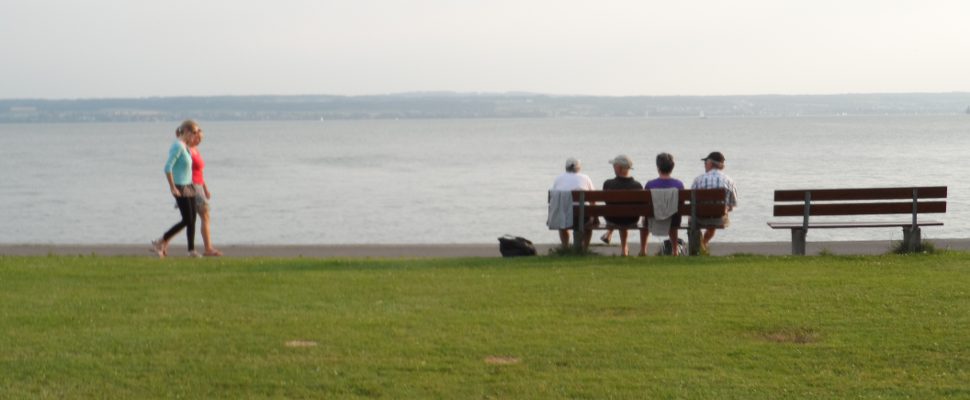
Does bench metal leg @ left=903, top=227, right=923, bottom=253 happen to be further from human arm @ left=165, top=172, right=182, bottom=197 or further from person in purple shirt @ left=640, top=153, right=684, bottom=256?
human arm @ left=165, top=172, right=182, bottom=197

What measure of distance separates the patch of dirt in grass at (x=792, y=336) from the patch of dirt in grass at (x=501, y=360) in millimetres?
1644

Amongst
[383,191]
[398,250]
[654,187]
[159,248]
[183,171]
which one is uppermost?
[183,171]

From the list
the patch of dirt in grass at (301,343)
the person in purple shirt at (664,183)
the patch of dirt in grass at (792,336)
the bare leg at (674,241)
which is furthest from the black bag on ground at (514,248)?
the patch of dirt in grass at (301,343)

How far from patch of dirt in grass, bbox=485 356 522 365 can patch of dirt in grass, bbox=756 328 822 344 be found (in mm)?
1644

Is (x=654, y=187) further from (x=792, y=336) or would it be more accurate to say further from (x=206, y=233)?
(x=792, y=336)

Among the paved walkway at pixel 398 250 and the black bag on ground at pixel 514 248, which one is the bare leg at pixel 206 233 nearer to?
the paved walkway at pixel 398 250

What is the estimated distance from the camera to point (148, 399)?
21.2 feet

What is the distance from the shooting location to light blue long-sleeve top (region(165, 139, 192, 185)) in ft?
43.3

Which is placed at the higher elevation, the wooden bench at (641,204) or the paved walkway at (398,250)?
the wooden bench at (641,204)

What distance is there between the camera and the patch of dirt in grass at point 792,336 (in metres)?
7.84

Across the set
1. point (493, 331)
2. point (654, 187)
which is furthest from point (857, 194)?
point (493, 331)

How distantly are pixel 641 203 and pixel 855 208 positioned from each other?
233 centimetres

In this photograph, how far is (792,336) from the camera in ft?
26.2

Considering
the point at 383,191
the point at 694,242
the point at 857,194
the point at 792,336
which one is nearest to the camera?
the point at 792,336
